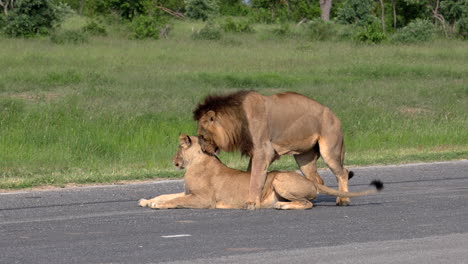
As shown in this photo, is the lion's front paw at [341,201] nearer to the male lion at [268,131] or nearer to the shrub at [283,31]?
the male lion at [268,131]

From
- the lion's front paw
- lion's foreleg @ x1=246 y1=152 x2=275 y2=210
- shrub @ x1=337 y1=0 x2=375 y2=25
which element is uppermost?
shrub @ x1=337 y1=0 x2=375 y2=25

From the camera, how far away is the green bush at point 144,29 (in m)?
39.2

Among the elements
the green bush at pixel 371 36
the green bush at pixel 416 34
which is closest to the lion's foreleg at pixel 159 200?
the green bush at pixel 371 36

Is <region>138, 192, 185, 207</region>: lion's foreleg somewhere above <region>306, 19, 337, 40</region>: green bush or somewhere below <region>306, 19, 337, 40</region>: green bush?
below

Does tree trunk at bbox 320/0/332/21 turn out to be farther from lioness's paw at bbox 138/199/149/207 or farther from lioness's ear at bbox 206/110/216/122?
lioness's ear at bbox 206/110/216/122

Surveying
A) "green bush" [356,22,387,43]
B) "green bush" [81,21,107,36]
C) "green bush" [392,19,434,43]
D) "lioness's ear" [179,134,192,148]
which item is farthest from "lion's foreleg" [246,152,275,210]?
"green bush" [392,19,434,43]

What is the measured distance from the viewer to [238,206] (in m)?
9.27

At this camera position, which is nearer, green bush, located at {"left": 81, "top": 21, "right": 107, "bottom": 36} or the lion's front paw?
the lion's front paw

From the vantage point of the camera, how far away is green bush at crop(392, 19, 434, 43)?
41625 millimetres

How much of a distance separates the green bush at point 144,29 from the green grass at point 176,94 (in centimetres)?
109

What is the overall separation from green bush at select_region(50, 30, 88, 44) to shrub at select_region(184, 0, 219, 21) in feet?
66.4

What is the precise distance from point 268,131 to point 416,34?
34.2m

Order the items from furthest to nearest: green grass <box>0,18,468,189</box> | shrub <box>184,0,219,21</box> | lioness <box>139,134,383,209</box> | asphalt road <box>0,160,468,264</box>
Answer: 1. shrub <box>184,0,219,21</box>
2. green grass <box>0,18,468,189</box>
3. lioness <box>139,134,383,209</box>
4. asphalt road <box>0,160,468,264</box>

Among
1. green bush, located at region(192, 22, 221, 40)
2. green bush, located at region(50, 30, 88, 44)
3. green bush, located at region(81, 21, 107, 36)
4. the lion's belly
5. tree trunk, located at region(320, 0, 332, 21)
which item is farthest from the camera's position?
tree trunk, located at region(320, 0, 332, 21)
